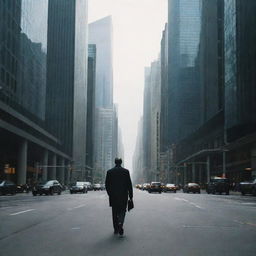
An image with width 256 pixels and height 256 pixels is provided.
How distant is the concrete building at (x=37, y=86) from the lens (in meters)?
69.2

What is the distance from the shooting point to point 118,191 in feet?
32.9

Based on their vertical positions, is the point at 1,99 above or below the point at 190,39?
below

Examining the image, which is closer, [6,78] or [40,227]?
[40,227]

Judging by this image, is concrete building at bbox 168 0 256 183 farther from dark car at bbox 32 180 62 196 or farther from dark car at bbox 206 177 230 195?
dark car at bbox 32 180 62 196

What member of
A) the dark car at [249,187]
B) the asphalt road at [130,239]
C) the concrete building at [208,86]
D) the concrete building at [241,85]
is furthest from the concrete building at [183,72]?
the asphalt road at [130,239]

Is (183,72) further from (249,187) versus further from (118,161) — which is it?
(118,161)

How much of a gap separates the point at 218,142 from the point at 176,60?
90.0 meters

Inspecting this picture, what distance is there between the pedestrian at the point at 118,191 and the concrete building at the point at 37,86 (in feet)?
168

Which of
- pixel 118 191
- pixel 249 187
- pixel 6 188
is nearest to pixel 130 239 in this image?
pixel 118 191

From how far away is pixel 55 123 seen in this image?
150 meters

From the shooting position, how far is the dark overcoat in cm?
997

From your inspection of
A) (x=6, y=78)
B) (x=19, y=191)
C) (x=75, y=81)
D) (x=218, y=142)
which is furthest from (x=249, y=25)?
(x=75, y=81)

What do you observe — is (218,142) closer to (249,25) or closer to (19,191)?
(249,25)

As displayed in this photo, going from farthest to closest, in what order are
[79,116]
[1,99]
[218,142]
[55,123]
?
[79,116] < [55,123] < [218,142] < [1,99]
